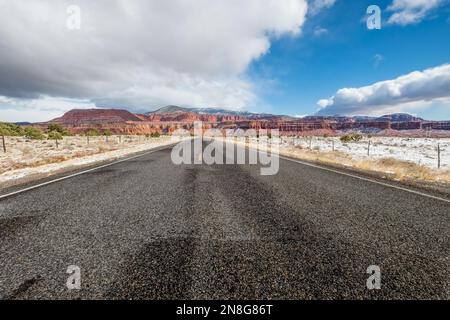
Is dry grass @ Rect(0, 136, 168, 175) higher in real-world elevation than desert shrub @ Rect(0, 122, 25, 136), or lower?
lower

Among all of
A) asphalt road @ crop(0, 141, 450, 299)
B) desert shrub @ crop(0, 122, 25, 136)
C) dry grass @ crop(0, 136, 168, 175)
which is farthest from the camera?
desert shrub @ crop(0, 122, 25, 136)

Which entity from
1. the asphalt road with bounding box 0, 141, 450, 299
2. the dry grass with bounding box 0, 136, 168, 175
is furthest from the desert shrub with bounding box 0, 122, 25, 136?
the asphalt road with bounding box 0, 141, 450, 299

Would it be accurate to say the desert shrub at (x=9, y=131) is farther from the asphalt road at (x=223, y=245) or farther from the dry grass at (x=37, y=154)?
the asphalt road at (x=223, y=245)

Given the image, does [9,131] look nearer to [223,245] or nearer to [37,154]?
[37,154]

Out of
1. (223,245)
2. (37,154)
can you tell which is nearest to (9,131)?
(37,154)

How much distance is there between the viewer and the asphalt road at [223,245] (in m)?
2.28

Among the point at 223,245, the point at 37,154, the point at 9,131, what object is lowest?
the point at 223,245

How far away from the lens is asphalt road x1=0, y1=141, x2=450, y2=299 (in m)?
2.28

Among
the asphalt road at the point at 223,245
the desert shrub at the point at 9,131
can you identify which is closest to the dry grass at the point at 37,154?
the asphalt road at the point at 223,245

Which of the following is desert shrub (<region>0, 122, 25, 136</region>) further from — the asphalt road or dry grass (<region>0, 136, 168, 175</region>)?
the asphalt road

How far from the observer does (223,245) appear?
10.3 ft

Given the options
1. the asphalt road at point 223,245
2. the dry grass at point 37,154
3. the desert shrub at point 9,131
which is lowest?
the asphalt road at point 223,245
